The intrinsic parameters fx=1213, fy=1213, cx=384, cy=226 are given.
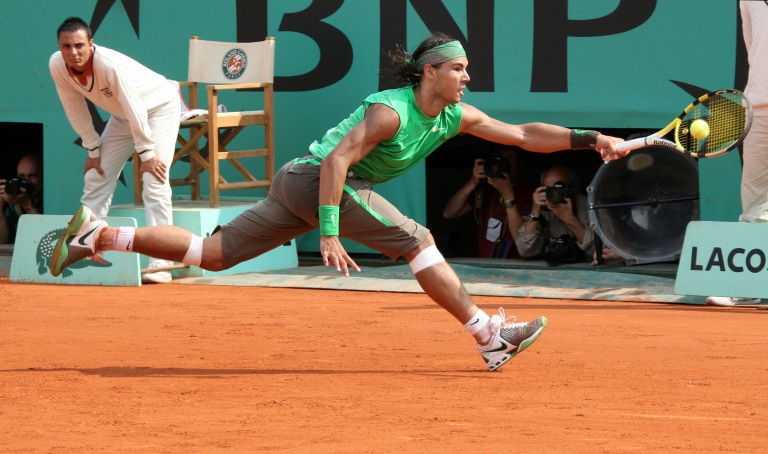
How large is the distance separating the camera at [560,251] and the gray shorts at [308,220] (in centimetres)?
377

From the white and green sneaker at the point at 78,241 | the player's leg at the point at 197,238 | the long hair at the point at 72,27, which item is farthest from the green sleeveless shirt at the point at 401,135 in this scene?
the long hair at the point at 72,27

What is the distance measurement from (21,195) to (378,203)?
639 cm

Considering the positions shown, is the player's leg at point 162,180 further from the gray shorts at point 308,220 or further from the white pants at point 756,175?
the white pants at point 756,175

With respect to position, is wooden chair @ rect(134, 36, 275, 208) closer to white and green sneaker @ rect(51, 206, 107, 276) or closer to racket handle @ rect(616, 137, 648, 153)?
white and green sneaker @ rect(51, 206, 107, 276)

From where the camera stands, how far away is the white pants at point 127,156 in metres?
8.69

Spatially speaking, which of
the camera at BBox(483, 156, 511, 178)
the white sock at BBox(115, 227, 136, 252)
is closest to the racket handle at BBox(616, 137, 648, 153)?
the white sock at BBox(115, 227, 136, 252)

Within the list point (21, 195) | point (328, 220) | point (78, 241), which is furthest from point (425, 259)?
point (21, 195)

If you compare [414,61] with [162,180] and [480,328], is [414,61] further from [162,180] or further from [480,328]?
[162,180]

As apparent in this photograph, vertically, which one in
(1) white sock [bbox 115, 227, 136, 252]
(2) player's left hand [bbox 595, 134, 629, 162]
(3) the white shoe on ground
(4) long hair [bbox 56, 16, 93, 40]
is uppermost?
(4) long hair [bbox 56, 16, 93, 40]

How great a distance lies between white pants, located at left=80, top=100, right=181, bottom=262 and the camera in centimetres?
869

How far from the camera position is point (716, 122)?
627 cm

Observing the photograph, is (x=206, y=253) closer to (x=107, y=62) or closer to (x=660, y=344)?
(x=660, y=344)

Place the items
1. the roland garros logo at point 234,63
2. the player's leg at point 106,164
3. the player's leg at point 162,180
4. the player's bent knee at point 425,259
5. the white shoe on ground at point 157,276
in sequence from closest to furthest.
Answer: the player's bent knee at point 425,259 < the player's leg at point 162,180 < the player's leg at point 106,164 < the white shoe on ground at point 157,276 < the roland garros logo at point 234,63

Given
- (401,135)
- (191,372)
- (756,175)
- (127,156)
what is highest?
(401,135)
